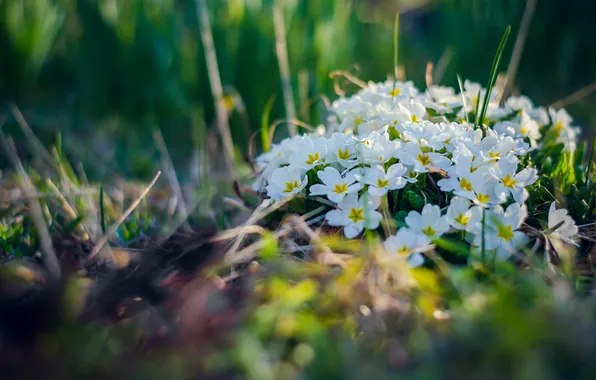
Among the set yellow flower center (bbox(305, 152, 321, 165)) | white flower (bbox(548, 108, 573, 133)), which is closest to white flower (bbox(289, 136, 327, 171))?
yellow flower center (bbox(305, 152, 321, 165))

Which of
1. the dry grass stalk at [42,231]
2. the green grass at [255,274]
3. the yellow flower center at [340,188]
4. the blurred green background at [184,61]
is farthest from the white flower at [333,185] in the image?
the blurred green background at [184,61]

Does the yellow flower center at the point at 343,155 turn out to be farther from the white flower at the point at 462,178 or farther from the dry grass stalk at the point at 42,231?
the dry grass stalk at the point at 42,231

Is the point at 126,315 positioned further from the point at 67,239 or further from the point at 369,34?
the point at 369,34

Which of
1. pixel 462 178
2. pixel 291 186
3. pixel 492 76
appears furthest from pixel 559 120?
pixel 291 186

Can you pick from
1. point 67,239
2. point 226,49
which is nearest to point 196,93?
point 226,49

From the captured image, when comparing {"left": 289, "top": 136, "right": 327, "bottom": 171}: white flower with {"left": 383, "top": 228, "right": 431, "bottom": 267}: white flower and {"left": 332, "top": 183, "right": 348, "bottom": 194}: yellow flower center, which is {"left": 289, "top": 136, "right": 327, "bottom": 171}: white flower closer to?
{"left": 332, "top": 183, "right": 348, "bottom": 194}: yellow flower center

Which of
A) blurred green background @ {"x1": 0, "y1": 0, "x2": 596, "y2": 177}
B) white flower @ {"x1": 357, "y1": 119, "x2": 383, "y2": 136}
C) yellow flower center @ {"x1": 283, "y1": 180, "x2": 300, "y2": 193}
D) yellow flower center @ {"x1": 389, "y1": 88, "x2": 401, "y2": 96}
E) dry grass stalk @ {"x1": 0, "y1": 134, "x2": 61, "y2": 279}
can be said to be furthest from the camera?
blurred green background @ {"x1": 0, "y1": 0, "x2": 596, "y2": 177}
